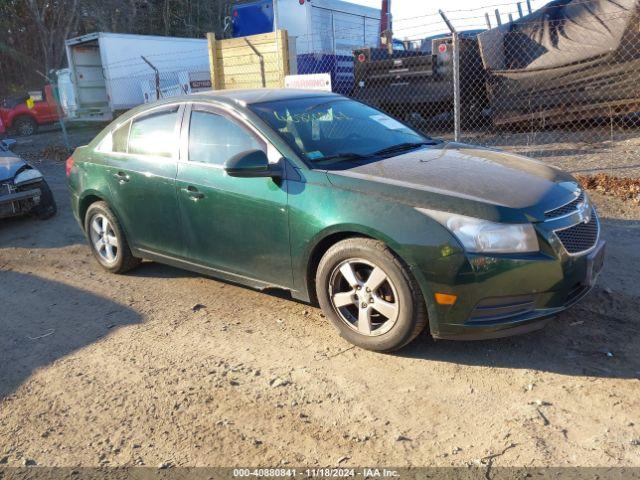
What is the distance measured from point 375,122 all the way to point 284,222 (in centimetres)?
142

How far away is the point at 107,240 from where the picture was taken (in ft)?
18.4

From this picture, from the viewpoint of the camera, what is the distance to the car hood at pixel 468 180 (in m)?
3.45

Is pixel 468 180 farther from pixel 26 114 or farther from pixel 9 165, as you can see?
pixel 26 114

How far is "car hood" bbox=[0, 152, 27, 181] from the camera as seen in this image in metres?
7.64

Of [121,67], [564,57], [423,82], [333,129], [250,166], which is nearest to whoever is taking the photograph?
[250,166]

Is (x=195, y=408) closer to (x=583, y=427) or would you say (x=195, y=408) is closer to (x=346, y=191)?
(x=346, y=191)

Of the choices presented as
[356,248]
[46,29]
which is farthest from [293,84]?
[46,29]

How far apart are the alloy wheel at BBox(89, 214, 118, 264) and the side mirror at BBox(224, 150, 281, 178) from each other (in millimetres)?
1988

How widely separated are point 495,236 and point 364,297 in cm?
89

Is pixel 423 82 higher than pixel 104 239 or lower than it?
higher

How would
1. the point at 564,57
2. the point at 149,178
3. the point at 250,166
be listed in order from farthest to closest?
the point at 564,57 → the point at 149,178 → the point at 250,166

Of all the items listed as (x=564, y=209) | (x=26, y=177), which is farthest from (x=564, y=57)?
(x=26, y=177)

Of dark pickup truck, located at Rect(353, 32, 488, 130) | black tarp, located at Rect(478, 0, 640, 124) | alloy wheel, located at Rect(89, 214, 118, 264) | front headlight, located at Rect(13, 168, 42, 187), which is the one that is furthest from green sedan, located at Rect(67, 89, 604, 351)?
dark pickup truck, located at Rect(353, 32, 488, 130)

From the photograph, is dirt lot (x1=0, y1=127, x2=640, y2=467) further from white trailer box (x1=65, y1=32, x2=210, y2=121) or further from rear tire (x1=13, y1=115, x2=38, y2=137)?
rear tire (x1=13, y1=115, x2=38, y2=137)
